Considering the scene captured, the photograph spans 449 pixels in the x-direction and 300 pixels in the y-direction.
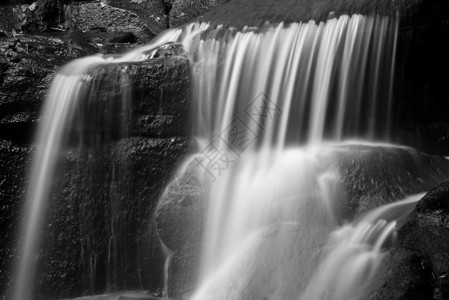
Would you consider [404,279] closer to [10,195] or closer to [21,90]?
[10,195]

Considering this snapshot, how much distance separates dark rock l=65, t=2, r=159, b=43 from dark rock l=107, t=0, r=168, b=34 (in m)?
0.11

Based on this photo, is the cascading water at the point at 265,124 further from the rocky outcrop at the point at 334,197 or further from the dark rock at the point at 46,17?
the dark rock at the point at 46,17

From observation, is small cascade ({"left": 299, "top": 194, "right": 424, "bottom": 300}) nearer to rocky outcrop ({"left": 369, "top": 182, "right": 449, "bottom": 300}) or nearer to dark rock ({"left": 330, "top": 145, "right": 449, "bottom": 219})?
rocky outcrop ({"left": 369, "top": 182, "right": 449, "bottom": 300})

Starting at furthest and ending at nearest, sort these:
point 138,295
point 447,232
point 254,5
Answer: point 254,5, point 138,295, point 447,232

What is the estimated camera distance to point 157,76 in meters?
6.64

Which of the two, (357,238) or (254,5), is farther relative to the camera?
(254,5)

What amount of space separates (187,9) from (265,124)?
4855 mm

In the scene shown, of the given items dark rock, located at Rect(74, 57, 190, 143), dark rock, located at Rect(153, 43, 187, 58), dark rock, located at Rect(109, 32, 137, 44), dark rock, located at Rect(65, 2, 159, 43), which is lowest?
dark rock, located at Rect(74, 57, 190, 143)

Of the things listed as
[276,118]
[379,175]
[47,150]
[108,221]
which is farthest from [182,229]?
[379,175]

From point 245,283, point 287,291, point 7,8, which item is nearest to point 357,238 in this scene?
point 287,291

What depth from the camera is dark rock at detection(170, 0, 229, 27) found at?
34.7 ft

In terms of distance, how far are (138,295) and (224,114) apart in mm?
2407

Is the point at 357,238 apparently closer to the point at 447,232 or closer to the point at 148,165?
the point at 447,232

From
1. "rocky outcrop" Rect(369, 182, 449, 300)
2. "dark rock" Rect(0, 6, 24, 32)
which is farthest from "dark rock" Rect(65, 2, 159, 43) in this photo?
"rocky outcrop" Rect(369, 182, 449, 300)
